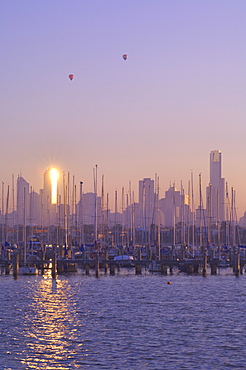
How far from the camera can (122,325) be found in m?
45.7

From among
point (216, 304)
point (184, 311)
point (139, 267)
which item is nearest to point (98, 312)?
point (184, 311)

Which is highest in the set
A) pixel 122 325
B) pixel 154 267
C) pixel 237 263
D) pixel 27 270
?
pixel 237 263

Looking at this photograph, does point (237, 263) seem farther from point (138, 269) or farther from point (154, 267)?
point (138, 269)

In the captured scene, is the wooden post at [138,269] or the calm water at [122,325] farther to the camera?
the wooden post at [138,269]

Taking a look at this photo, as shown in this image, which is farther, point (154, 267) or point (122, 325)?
point (154, 267)

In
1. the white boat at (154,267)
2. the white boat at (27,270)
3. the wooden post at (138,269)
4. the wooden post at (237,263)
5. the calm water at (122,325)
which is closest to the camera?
the calm water at (122,325)

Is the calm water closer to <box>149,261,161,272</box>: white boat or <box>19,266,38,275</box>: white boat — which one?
<box>19,266,38,275</box>: white boat

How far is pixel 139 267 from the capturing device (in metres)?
86.2

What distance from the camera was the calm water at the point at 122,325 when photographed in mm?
34688

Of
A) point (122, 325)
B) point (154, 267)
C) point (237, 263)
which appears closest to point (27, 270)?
point (154, 267)

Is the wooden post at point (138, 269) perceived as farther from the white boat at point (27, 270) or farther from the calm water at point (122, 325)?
the white boat at point (27, 270)

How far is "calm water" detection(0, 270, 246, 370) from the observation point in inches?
1366

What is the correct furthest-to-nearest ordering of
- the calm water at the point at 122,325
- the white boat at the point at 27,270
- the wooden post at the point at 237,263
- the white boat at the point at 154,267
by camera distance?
the white boat at the point at 154,267 < the white boat at the point at 27,270 < the wooden post at the point at 237,263 < the calm water at the point at 122,325

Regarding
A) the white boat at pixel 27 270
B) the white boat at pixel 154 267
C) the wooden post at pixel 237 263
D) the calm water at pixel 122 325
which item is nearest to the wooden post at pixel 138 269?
the white boat at pixel 154 267
